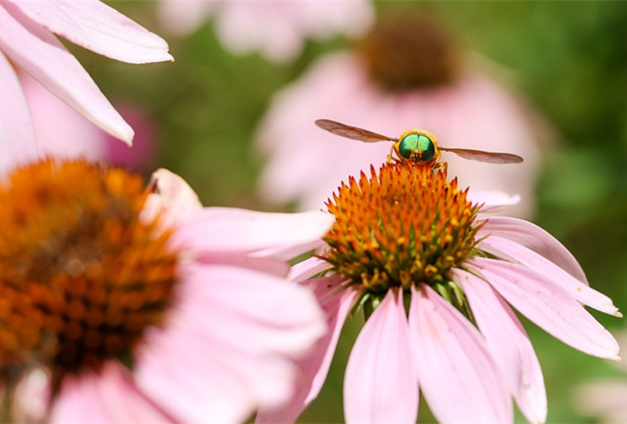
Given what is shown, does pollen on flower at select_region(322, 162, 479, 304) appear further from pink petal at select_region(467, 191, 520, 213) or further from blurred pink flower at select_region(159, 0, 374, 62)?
blurred pink flower at select_region(159, 0, 374, 62)

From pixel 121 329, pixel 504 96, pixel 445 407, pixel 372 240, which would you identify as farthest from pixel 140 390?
pixel 504 96

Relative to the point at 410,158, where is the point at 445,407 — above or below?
below

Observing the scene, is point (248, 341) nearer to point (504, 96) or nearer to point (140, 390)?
point (140, 390)

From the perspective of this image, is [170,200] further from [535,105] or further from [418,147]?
[535,105]

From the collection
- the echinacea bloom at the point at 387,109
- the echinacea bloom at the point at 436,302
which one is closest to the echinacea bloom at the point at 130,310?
the echinacea bloom at the point at 436,302

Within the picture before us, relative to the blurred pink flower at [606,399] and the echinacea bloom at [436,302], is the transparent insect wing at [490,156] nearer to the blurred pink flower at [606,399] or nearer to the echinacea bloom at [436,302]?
the echinacea bloom at [436,302]

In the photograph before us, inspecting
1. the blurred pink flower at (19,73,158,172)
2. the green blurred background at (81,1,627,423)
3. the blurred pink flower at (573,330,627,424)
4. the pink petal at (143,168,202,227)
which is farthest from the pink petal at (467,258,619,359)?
the blurred pink flower at (19,73,158,172)

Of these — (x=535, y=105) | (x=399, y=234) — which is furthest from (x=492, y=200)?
(x=535, y=105)
